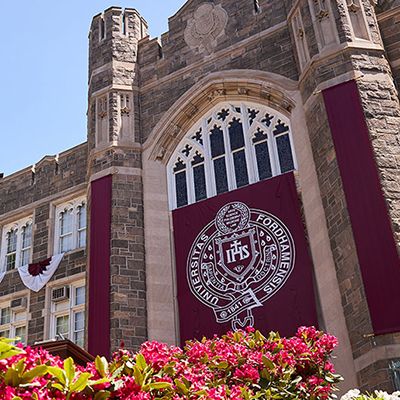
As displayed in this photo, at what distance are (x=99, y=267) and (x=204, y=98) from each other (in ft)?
17.6

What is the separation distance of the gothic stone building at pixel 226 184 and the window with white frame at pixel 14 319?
1.7 inches

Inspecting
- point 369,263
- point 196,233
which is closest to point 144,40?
point 196,233

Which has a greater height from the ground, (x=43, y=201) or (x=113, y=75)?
(x=113, y=75)

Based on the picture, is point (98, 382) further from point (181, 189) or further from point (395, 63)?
point (395, 63)

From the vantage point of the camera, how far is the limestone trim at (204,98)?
52.7 feet

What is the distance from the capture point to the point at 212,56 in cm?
1720

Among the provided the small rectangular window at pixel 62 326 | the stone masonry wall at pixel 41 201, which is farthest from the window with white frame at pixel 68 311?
the stone masonry wall at pixel 41 201

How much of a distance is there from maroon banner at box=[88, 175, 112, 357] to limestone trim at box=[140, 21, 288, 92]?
10.8ft

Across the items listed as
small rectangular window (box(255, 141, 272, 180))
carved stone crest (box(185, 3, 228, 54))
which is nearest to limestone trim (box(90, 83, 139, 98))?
carved stone crest (box(185, 3, 228, 54))

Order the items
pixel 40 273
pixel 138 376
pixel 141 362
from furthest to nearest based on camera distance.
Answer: pixel 40 273
pixel 141 362
pixel 138 376

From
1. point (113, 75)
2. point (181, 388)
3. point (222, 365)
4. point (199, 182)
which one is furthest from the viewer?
point (113, 75)

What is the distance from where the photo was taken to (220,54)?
1705cm

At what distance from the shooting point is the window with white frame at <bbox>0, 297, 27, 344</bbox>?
60.2ft

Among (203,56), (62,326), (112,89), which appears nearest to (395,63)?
(203,56)
